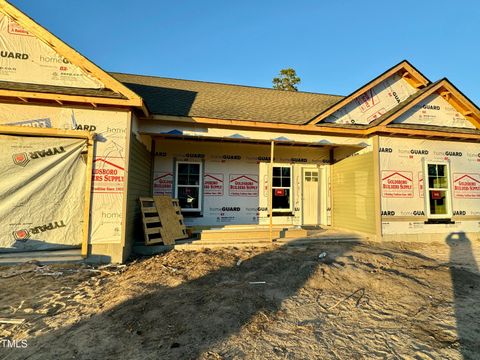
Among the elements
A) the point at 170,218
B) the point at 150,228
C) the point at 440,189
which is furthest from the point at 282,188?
the point at 440,189

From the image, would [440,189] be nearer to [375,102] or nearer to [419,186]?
[419,186]

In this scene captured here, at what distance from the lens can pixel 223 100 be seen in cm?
977

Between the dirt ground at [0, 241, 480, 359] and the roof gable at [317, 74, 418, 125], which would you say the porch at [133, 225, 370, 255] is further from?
the roof gable at [317, 74, 418, 125]

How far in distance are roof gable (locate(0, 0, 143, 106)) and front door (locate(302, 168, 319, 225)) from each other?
7286 mm

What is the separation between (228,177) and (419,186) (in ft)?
22.5

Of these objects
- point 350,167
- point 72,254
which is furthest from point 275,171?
point 72,254

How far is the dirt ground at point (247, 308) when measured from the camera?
9.72ft

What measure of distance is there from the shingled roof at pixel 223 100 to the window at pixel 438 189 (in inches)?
180

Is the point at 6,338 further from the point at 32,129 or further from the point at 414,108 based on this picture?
the point at 414,108

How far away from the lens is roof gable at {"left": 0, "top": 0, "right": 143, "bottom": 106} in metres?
6.33

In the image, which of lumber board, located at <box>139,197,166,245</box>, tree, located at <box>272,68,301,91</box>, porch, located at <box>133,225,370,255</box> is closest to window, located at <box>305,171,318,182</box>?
porch, located at <box>133,225,370,255</box>

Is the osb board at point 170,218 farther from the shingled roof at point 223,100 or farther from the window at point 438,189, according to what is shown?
the window at point 438,189

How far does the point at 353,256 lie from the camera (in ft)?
21.0

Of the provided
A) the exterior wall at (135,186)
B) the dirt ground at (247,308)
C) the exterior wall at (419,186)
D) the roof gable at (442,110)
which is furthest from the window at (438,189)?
the exterior wall at (135,186)
